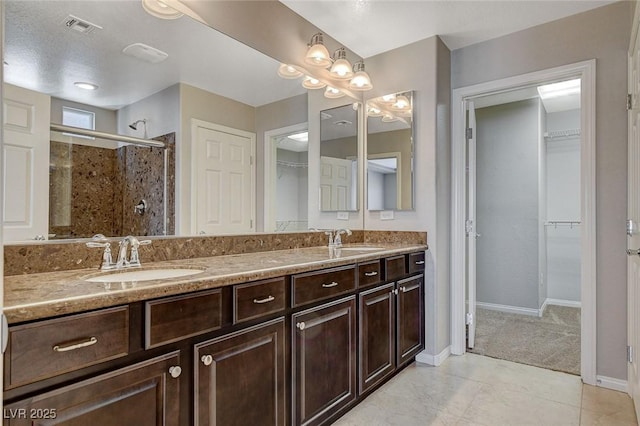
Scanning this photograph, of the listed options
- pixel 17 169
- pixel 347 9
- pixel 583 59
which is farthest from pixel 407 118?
pixel 17 169

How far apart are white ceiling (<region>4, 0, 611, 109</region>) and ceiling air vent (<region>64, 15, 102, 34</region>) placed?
0.02 meters

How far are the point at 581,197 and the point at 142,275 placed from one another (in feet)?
8.81

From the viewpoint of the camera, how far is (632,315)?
2055 mm

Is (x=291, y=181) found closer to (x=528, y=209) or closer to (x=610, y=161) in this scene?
(x=610, y=161)

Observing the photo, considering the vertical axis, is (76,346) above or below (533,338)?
above

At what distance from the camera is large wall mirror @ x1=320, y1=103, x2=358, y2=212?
2.94m

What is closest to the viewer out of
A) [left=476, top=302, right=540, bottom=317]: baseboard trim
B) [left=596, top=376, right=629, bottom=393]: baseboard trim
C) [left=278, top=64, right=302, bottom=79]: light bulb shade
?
[left=596, top=376, right=629, bottom=393]: baseboard trim

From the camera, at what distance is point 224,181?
Result: 2.13 meters

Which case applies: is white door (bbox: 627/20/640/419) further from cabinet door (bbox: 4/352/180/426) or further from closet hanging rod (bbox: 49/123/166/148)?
closet hanging rod (bbox: 49/123/166/148)

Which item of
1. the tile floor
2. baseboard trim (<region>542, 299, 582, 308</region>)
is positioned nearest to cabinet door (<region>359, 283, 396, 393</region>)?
the tile floor

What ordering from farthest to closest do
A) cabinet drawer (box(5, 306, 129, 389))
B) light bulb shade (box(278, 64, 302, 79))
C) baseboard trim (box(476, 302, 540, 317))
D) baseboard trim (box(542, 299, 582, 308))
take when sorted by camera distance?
baseboard trim (box(542, 299, 582, 308)) → baseboard trim (box(476, 302, 540, 317)) → light bulb shade (box(278, 64, 302, 79)) → cabinet drawer (box(5, 306, 129, 389))

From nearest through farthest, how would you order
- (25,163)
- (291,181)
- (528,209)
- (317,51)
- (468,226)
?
(25,163)
(317,51)
(291,181)
(468,226)
(528,209)

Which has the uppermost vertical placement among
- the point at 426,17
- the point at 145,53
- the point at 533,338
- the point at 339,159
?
the point at 426,17

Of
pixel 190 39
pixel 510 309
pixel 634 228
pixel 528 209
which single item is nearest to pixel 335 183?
pixel 190 39
